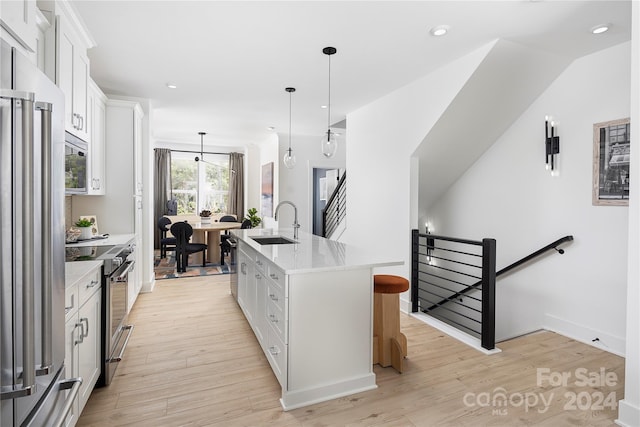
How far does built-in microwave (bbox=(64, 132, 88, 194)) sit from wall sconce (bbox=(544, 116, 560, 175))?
4331mm

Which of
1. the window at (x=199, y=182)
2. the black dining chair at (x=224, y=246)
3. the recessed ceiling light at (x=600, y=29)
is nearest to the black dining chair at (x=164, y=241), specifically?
the black dining chair at (x=224, y=246)

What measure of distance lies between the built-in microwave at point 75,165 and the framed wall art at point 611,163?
14.6ft

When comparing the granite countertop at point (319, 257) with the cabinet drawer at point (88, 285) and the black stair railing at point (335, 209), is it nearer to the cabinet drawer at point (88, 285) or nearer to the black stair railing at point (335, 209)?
the cabinet drawer at point (88, 285)

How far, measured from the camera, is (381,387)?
2.34 m

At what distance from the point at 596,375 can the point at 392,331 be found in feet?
4.94

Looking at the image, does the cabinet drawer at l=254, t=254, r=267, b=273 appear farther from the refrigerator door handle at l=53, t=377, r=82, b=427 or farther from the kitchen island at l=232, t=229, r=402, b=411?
the refrigerator door handle at l=53, t=377, r=82, b=427

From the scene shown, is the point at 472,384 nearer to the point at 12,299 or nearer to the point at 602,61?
the point at 12,299

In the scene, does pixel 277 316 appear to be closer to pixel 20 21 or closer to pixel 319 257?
pixel 319 257

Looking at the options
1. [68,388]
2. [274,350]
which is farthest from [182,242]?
[68,388]

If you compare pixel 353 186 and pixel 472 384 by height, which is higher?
pixel 353 186

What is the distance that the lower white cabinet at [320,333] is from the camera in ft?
6.96

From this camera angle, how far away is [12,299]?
928 mm

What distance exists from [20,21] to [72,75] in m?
1.11

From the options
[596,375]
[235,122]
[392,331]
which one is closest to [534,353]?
[596,375]
